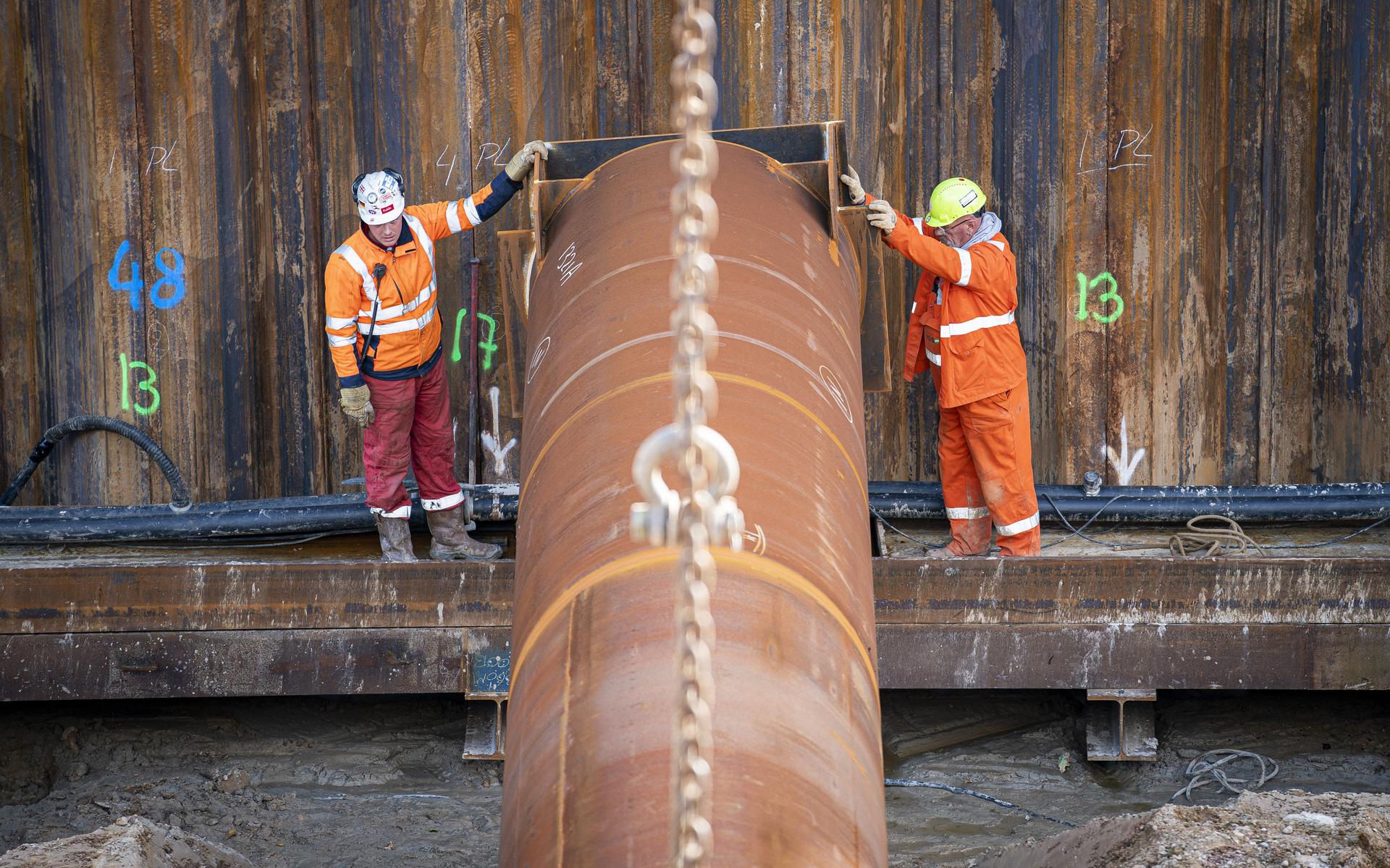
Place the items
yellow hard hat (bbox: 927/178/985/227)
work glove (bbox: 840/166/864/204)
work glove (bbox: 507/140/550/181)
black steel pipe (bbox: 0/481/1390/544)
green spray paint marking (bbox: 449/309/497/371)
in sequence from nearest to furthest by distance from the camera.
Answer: work glove (bbox: 840/166/864/204), work glove (bbox: 507/140/550/181), yellow hard hat (bbox: 927/178/985/227), black steel pipe (bbox: 0/481/1390/544), green spray paint marking (bbox: 449/309/497/371)

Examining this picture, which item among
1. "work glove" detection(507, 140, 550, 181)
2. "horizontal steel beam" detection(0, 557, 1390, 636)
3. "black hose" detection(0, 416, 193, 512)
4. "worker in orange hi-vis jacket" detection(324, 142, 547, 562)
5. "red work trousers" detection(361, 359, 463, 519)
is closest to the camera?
"work glove" detection(507, 140, 550, 181)

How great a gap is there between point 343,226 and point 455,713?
2.56 m

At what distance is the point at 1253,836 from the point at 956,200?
308 centimetres

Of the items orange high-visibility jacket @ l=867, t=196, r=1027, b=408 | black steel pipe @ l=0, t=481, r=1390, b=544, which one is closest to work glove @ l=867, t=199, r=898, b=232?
orange high-visibility jacket @ l=867, t=196, r=1027, b=408

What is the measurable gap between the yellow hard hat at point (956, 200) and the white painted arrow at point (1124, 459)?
1677mm

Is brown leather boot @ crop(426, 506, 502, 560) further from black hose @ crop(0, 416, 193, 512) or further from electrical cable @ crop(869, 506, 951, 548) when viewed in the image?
electrical cable @ crop(869, 506, 951, 548)

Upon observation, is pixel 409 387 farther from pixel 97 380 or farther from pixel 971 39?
pixel 971 39

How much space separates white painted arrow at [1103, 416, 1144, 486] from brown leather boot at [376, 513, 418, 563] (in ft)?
11.8

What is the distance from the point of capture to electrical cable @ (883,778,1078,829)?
17.2ft

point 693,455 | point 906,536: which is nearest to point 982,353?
point 906,536

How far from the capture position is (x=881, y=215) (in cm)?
518

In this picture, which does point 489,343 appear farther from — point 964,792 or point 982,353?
Result: point 964,792

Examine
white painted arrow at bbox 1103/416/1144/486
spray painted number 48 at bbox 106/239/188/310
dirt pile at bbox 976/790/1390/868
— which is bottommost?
dirt pile at bbox 976/790/1390/868

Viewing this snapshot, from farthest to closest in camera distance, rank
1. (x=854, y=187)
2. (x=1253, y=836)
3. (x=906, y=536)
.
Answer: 1. (x=906, y=536)
2. (x=854, y=187)
3. (x=1253, y=836)
